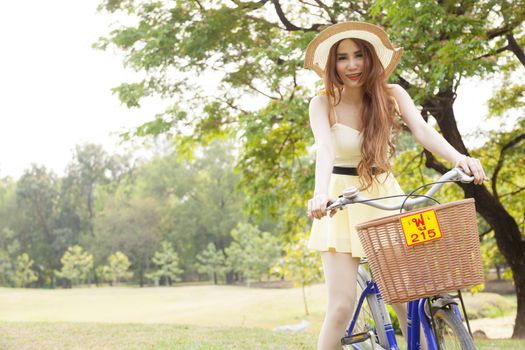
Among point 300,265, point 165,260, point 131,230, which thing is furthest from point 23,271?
point 300,265

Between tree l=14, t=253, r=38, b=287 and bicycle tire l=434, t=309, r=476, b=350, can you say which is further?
tree l=14, t=253, r=38, b=287

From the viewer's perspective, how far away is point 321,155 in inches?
105

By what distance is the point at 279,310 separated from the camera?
897 inches

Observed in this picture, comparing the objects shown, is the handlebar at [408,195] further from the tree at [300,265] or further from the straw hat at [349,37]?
the tree at [300,265]

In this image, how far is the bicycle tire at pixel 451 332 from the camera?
86.0 inches

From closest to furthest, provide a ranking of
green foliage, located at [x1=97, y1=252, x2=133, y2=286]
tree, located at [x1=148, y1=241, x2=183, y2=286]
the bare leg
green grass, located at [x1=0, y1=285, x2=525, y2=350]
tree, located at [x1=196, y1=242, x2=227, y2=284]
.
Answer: the bare leg
green grass, located at [x1=0, y1=285, x2=525, y2=350]
tree, located at [x1=196, y1=242, x2=227, y2=284]
green foliage, located at [x1=97, y1=252, x2=133, y2=286]
tree, located at [x1=148, y1=241, x2=183, y2=286]

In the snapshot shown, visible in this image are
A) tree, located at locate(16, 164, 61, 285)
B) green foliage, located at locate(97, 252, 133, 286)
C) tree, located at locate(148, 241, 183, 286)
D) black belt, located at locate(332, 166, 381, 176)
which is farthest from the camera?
tree, located at locate(16, 164, 61, 285)

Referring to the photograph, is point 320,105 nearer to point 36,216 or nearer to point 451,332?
point 451,332

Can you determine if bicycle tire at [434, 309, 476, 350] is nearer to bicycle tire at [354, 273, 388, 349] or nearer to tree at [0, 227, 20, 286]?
bicycle tire at [354, 273, 388, 349]

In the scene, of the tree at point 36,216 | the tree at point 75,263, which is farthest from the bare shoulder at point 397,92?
the tree at point 36,216

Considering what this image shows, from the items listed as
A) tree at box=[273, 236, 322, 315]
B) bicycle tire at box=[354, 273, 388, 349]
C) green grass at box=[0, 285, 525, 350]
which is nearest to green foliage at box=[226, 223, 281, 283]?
green grass at box=[0, 285, 525, 350]

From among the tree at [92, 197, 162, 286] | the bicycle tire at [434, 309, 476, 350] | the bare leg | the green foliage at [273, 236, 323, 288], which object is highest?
the tree at [92, 197, 162, 286]

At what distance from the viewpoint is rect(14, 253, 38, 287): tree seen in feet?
135

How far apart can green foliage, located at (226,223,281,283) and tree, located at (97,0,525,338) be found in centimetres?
2463
